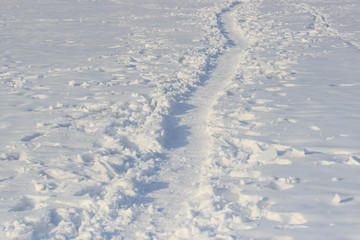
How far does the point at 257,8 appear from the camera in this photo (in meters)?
26.1

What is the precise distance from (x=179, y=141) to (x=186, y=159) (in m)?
0.67

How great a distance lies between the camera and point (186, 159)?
5590 mm

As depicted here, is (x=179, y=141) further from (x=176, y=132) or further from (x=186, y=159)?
(x=186, y=159)

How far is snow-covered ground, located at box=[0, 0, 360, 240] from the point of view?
405 cm

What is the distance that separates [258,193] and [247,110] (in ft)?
9.76

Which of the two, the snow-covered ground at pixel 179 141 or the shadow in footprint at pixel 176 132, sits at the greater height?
the snow-covered ground at pixel 179 141

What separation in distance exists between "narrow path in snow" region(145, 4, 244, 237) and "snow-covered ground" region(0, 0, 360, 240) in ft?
0.07

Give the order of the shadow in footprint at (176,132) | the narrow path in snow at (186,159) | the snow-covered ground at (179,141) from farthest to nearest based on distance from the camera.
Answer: the shadow in footprint at (176,132)
the narrow path in snow at (186,159)
the snow-covered ground at (179,141)

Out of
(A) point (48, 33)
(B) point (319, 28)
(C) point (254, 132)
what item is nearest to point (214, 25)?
(B) point (319, 28)

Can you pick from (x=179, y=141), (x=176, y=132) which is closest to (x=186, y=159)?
(x=179, y=141)

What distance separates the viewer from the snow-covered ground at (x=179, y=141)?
405cm

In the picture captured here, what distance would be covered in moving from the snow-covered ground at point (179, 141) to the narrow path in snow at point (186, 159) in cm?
2

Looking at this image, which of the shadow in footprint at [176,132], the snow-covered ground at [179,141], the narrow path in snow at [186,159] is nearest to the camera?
the snow-covered ground at [179,141]

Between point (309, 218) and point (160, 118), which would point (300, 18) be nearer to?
point (160, 118)
